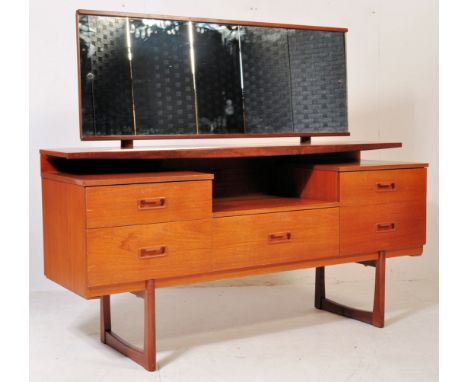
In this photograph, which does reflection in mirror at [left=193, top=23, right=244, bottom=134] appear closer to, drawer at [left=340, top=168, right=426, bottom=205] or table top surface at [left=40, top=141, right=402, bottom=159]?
table top surface at [left=40, top=141, right=402, bottom=159]

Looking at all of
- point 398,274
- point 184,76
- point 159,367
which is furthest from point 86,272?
point 398,274

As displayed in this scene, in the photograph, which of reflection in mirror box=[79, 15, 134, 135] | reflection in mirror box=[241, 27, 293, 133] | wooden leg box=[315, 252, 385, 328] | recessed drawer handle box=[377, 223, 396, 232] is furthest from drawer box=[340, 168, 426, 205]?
reflection in mirror box=[79, 15, 134, 135]

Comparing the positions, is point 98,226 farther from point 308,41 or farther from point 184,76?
point 308,41

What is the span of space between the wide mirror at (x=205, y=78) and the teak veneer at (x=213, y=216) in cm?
16

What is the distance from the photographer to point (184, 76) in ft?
9.77

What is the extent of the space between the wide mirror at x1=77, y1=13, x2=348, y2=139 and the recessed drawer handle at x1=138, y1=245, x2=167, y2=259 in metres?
0.50

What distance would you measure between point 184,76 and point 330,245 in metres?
0.97

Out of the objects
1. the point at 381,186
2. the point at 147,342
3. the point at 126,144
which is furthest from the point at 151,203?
the point at 381,186

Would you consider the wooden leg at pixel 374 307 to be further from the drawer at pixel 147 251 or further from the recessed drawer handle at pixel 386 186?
the drawer at pixel 147 251

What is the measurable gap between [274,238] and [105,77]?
954 millimetres

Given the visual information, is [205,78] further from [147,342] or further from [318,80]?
[147,342]

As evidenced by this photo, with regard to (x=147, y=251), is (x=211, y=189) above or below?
above

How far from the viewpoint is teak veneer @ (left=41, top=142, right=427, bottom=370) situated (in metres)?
2.56

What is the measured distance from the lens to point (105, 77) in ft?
9.15
